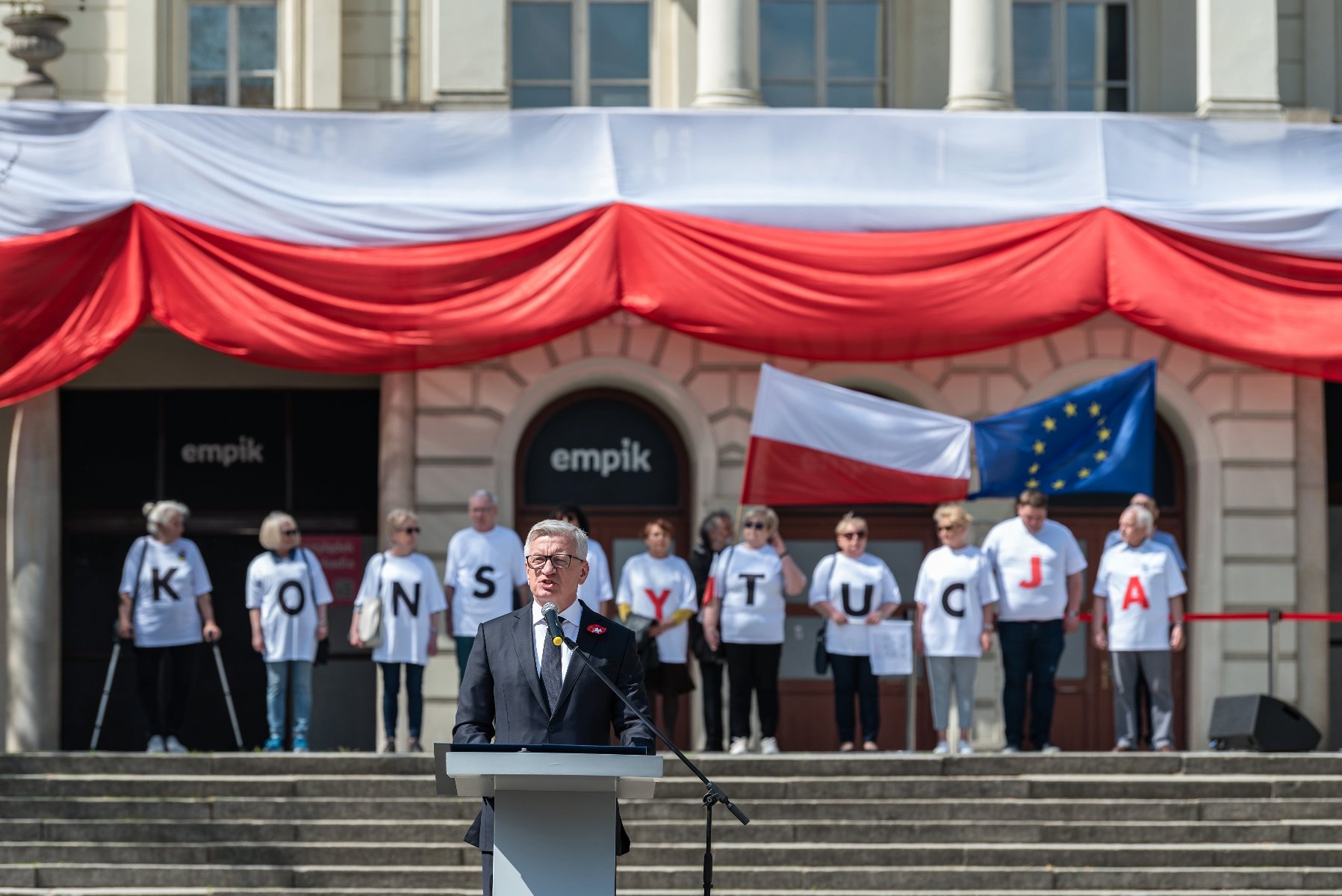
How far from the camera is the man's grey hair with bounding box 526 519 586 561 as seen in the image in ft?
24.6

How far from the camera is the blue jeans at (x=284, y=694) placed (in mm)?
16203

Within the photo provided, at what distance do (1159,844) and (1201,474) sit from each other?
613cm

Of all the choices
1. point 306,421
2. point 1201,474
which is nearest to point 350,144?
point 306,421

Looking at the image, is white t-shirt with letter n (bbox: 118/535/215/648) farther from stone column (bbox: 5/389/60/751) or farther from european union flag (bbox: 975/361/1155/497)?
european union flag (bbox: 975/361/1155/497)

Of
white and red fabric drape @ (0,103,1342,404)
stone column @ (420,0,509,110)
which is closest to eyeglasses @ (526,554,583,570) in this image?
white and red fabric drape @ (0,103,1342,404)

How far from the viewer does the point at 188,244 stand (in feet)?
58.7

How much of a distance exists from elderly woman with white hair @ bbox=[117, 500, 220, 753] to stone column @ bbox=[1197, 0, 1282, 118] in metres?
9.85

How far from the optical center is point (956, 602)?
52.2 ft

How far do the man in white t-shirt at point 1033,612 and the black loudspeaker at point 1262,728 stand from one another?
128cm

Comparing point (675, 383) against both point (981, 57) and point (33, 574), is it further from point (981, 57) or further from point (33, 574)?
point (33, 574)

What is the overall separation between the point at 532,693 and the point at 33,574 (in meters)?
12.5

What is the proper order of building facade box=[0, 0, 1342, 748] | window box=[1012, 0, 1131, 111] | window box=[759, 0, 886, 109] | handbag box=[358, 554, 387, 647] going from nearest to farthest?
handbag box=[358, 554, 387, 647] < building facade box=[0, 0, 1342, 748] < window box=[759, 0, 886, 109] < window box=[1012, 0, 1131, 111]

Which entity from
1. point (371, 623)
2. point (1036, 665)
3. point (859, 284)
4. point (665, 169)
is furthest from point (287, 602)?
point (1036, 665)

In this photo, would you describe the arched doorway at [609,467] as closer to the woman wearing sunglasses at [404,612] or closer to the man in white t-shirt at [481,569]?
the man in white t-shirt at [481,569]
